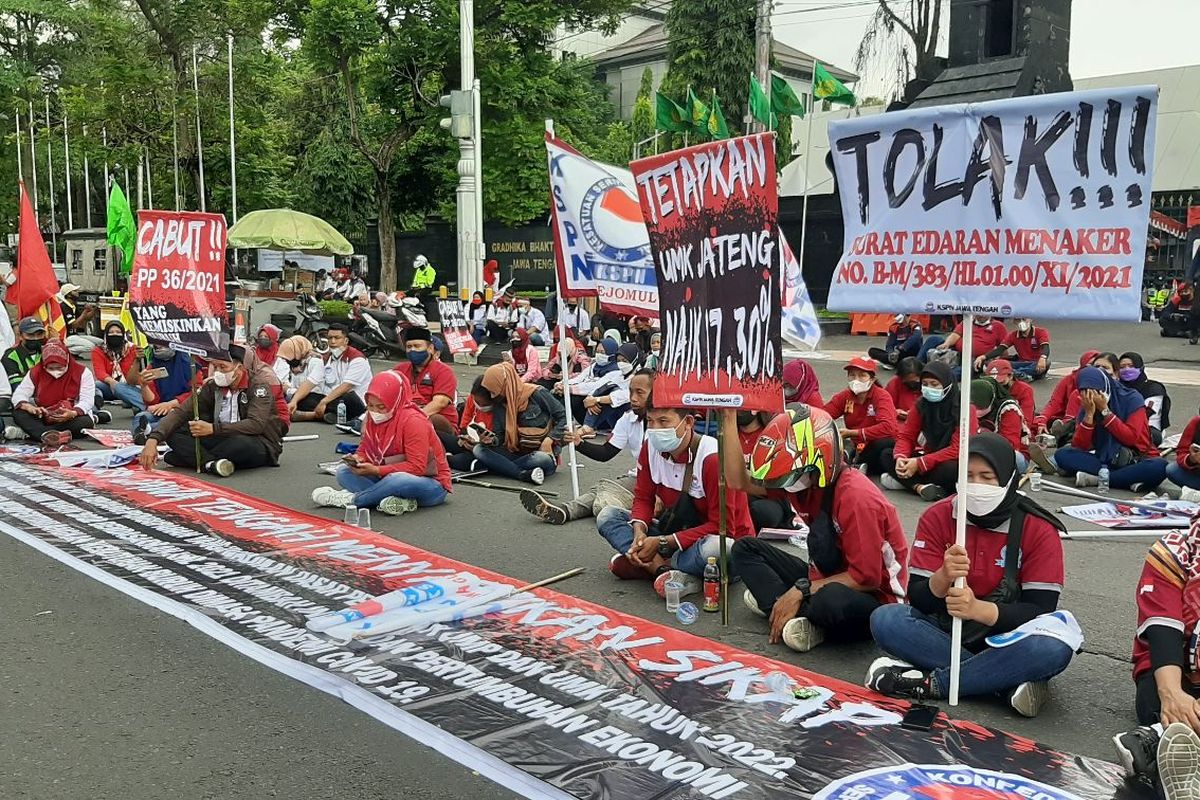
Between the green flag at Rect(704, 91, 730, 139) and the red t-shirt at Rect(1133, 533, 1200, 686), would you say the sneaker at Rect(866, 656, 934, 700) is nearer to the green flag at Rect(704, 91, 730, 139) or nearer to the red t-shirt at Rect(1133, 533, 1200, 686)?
the red t-shirt at Rect(1133, 533, 1200, 686)

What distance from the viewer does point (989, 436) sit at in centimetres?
440

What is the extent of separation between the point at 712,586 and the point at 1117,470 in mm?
5391

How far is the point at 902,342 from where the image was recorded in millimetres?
18547

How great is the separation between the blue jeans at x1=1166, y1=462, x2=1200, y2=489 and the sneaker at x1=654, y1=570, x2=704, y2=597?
4.85m

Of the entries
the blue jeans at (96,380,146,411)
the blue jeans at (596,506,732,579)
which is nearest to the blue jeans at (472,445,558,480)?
the blue jeans at (596,506,732,579)

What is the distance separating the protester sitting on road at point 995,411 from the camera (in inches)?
336

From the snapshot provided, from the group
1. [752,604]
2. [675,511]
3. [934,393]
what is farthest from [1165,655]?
[934,393]

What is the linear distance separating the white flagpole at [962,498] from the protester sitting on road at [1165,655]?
651 millimetres

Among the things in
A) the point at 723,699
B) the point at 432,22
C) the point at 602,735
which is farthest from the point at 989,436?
the point at 432,22

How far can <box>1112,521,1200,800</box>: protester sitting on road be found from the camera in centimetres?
352

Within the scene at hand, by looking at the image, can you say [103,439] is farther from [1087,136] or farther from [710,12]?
[710,12]

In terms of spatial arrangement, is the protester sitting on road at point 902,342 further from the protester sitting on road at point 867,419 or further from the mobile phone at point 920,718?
the mobile phone at point 920,718

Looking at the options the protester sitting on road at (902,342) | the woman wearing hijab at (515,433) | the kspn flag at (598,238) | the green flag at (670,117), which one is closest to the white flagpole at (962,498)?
the kspn flag at (598,238)

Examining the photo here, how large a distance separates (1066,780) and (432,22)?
87.8 feet
